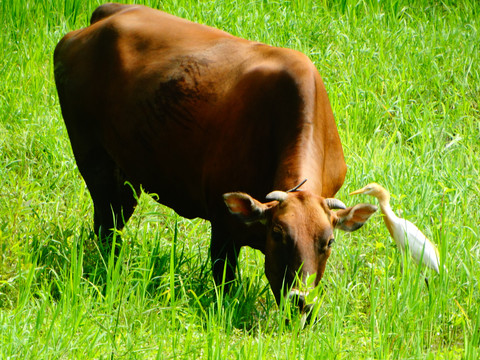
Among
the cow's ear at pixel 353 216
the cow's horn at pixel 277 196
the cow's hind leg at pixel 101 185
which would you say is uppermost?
the cow's horn at pixel 277 196

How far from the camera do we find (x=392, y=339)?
4488 mm

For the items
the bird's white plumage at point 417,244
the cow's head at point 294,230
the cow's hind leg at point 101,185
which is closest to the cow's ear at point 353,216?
the cow's head at point 294,230

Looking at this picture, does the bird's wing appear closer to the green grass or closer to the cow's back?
the green grass

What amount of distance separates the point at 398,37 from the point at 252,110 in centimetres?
423

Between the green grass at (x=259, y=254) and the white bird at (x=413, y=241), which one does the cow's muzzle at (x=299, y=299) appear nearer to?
the green grass at (x=259, y=254)

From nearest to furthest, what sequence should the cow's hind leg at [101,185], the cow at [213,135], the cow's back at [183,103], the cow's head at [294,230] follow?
1. the cow's head at [294,230]
2. the cow at [213,135]
3. the cow's back at [183,103]
4. the cow's hind leg at [101,185]

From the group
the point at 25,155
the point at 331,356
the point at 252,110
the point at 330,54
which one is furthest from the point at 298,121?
the point at 330,54

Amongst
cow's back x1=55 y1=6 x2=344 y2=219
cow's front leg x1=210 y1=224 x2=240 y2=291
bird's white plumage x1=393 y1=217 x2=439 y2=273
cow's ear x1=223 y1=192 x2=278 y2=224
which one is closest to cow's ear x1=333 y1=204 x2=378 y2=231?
cow's back x1=55 y1=6 x2=344 y2=219

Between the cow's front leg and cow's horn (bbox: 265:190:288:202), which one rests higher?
cow's horn (bbox: 265:190:288:202)

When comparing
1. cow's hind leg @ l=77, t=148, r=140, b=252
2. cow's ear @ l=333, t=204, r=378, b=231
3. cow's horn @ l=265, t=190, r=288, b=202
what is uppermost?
cow's horn @ l=265, t=190, r=288, b=202

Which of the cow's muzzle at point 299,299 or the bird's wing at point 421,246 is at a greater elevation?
the cow's muzzle at point 299,299

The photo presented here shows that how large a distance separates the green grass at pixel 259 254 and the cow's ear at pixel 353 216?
33 cm

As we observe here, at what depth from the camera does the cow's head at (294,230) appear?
440 centimetres

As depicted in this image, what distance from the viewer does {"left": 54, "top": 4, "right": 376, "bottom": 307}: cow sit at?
15.2 feet
